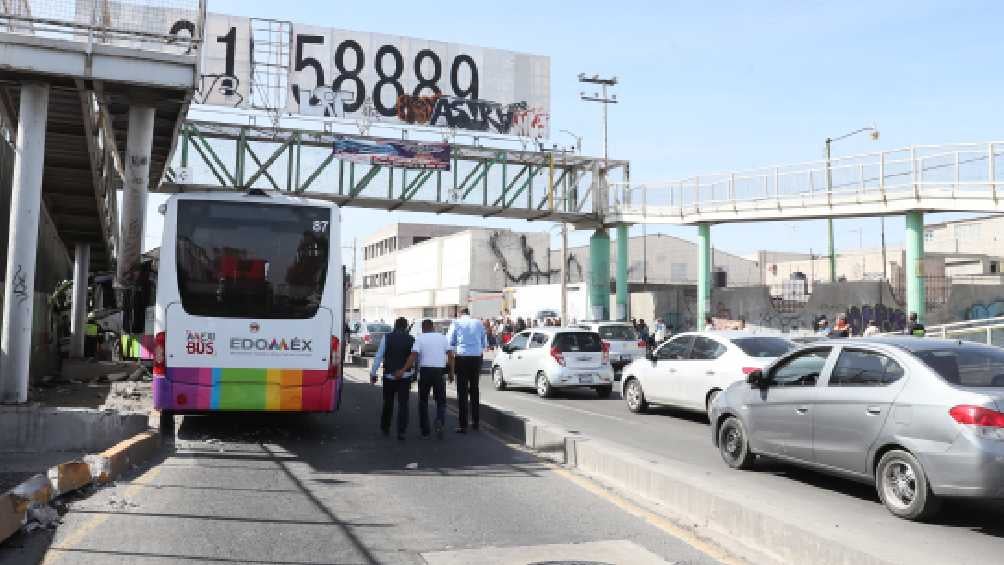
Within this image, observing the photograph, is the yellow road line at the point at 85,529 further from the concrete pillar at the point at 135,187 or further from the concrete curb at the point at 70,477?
the concrete pillar at the point at 135,187

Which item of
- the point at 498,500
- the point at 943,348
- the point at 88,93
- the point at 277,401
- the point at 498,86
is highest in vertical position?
the point at 498,86

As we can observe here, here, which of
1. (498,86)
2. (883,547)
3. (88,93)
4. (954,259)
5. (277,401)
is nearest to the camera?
(883,547)

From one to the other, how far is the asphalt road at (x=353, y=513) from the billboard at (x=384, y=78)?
2354cm

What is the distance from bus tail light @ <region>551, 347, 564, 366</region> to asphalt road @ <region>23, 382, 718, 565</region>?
25.5 ft

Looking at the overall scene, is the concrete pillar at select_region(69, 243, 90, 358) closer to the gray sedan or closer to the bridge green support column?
the bridge green support column

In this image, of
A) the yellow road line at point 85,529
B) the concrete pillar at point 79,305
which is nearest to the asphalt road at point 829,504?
the yellow road line at point 85,529

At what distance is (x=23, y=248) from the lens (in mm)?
13141

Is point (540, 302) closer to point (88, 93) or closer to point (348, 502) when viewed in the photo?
point (88, 93)

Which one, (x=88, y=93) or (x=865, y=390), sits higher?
(x=88, y=93)

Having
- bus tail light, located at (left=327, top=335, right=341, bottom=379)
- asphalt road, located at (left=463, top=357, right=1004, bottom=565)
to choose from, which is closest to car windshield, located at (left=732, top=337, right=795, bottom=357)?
asphalt road, located at (left=463, top=357, right=1004, bottom=565)

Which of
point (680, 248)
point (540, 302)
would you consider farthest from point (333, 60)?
point (680, 248)

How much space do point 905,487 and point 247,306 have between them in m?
7.46

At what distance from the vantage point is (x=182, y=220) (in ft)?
34.5

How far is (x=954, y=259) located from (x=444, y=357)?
44416 millimetres
